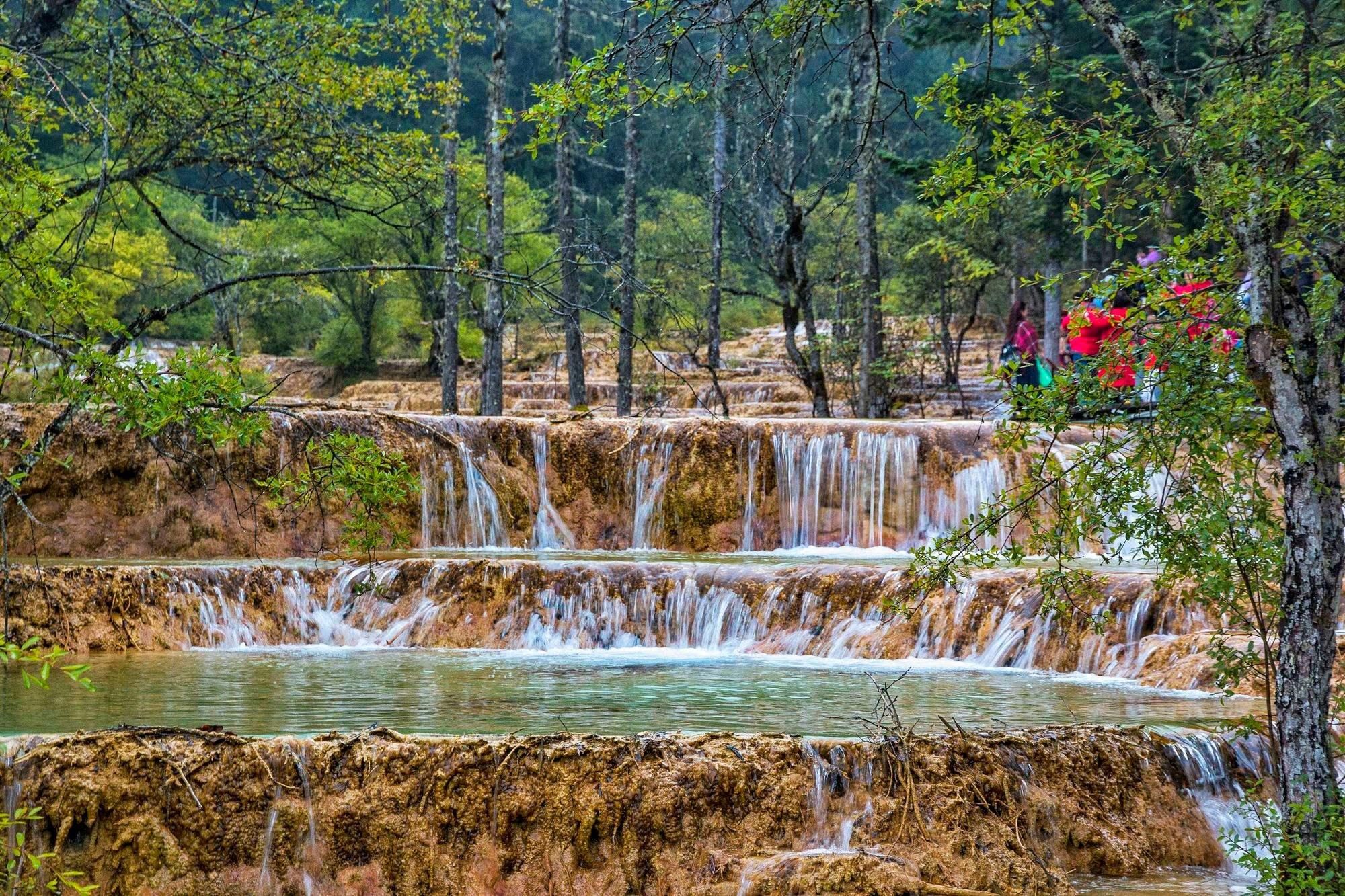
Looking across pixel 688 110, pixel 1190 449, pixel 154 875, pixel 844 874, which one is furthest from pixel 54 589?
pixel 688 110

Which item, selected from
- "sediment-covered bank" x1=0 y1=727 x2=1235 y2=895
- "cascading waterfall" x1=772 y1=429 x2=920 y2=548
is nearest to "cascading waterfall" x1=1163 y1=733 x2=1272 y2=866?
"sediment-covered bank" x1=0 y1=727 x2=1235 y2=895

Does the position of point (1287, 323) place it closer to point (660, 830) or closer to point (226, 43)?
point (660, 830)

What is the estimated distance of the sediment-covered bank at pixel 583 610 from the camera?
988 cm

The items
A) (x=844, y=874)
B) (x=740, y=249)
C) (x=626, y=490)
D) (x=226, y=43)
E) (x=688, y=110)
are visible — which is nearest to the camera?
(x=844, y=874)

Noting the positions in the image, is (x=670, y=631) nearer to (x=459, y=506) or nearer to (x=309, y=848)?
(x=459, y=506)

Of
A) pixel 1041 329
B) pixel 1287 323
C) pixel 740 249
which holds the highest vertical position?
pixel 740 249

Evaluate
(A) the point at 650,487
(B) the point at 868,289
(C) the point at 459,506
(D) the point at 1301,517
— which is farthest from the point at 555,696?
(B) the point at 868,289

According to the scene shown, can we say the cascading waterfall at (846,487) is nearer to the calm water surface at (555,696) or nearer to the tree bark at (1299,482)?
the calm water surface at (555,696)

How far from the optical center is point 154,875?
5.59 metres

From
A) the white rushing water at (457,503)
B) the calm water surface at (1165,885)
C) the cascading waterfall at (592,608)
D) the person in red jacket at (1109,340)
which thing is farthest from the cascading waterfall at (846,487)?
the person in red jacket at (1109,340)

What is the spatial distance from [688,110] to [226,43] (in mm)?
41172

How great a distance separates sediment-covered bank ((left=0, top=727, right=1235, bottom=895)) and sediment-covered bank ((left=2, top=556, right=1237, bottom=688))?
3.97 metres

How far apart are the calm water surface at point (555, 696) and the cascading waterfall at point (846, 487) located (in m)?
5.89

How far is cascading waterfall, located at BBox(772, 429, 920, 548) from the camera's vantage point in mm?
15930
